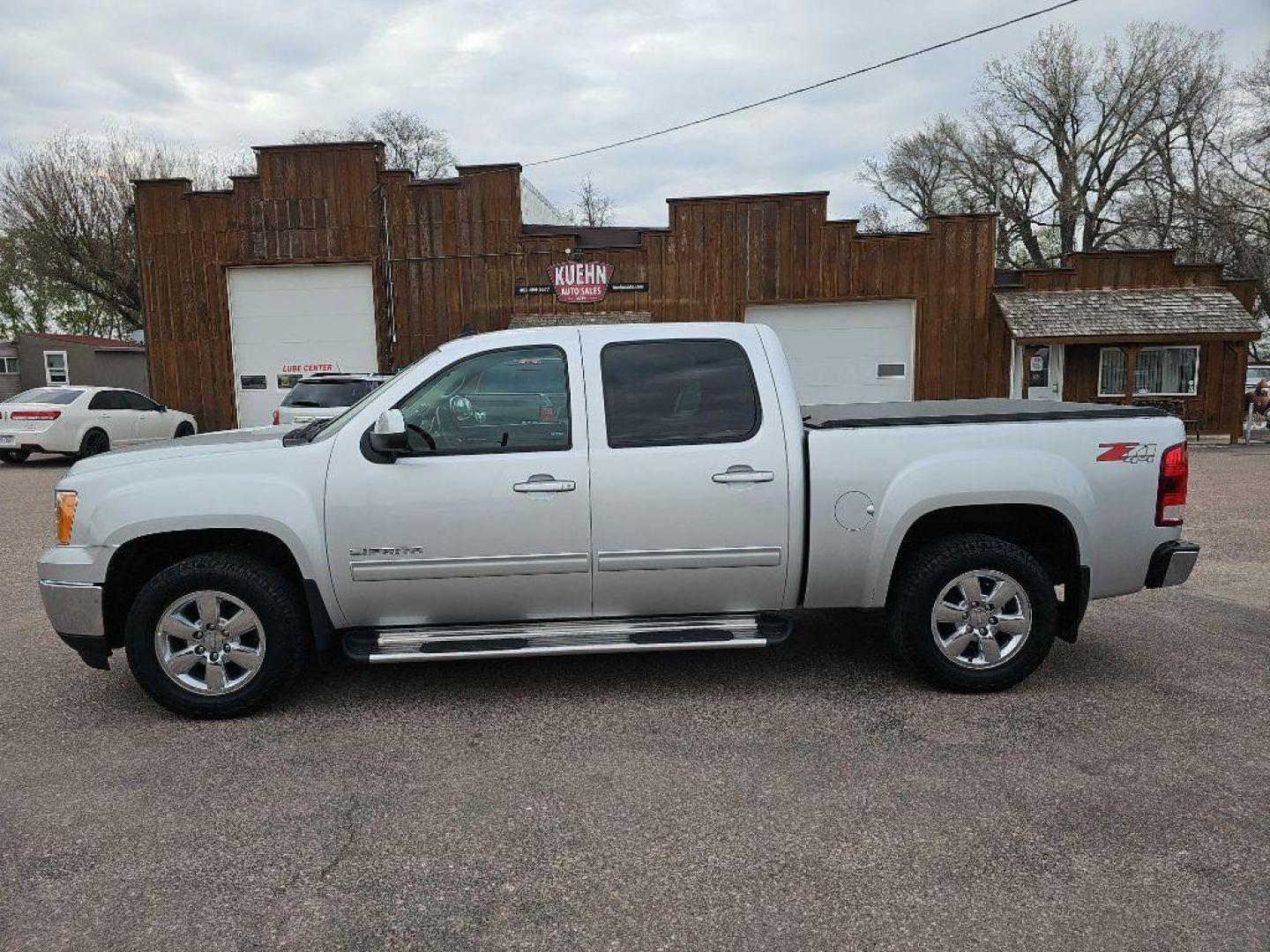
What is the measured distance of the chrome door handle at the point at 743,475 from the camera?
4.12m

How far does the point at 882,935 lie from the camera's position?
98.3 inches

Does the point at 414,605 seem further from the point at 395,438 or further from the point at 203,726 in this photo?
the point at 203,726

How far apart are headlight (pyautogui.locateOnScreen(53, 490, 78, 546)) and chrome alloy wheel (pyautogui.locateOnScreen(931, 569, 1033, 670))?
4.18 m

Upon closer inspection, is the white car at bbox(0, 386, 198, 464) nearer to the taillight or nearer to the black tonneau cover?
the black tonneau cover

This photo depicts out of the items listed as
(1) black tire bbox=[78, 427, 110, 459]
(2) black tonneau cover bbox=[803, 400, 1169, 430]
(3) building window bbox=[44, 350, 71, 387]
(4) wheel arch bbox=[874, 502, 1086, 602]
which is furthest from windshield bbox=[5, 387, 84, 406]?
(3) building window bbox=[44, 350, 71, 387]

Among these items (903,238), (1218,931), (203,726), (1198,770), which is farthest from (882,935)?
(903,238)

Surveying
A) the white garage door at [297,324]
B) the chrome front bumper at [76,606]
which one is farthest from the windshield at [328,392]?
the chrome front bumper at [76,606]

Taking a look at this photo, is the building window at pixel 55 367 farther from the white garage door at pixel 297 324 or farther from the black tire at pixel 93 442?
the black tire at pixel 93 442

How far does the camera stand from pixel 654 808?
3244mm

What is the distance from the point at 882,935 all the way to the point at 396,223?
18513mm

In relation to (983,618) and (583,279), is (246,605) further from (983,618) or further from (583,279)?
(583,279)

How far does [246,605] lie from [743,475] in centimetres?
244

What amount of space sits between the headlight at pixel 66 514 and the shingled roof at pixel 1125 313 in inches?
700

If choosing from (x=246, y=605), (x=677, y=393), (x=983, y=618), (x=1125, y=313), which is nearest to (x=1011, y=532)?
(x=983, y=618)
